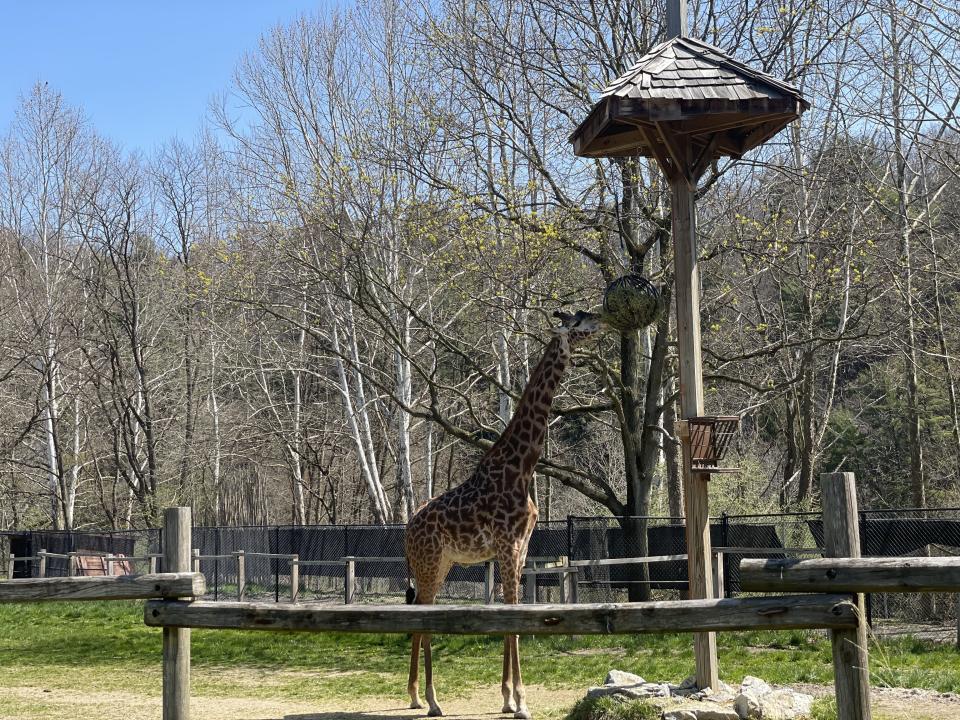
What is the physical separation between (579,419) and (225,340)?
37.1ft

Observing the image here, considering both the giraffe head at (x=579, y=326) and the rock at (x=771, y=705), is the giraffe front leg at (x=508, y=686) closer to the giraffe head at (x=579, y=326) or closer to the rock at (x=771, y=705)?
the rock at (x=771, y=705)

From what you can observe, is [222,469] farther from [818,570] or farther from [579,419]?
[818,570]

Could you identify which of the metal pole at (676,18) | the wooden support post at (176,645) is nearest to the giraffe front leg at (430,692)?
the wooden support post at (176,645)

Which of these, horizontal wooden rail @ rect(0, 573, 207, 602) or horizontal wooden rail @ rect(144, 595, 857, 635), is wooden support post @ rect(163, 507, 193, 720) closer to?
horizontal wooden rail @ rect(0, 573, 207, 602)

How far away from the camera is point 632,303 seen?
8234 millimetres

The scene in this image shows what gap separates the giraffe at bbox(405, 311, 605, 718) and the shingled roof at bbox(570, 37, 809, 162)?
1690 mm

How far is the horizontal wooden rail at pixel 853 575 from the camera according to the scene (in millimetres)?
4828

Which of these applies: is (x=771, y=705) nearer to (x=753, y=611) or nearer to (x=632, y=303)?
(x=753, y=611)

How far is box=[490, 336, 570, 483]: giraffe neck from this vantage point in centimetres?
911

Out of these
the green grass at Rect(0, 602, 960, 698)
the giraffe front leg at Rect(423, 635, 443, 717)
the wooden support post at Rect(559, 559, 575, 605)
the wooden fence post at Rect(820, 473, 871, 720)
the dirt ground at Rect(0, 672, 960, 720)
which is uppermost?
the wooden fence post at Rect(820, 473, 871, 720)

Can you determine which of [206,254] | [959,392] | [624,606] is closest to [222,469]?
[206,254]

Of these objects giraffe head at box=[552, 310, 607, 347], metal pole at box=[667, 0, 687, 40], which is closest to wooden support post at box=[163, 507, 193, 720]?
giraffe head at box=[552, 310, 607, 347]

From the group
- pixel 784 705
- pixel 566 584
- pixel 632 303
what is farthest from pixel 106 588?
pixel 566 584

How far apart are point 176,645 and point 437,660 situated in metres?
6.38
